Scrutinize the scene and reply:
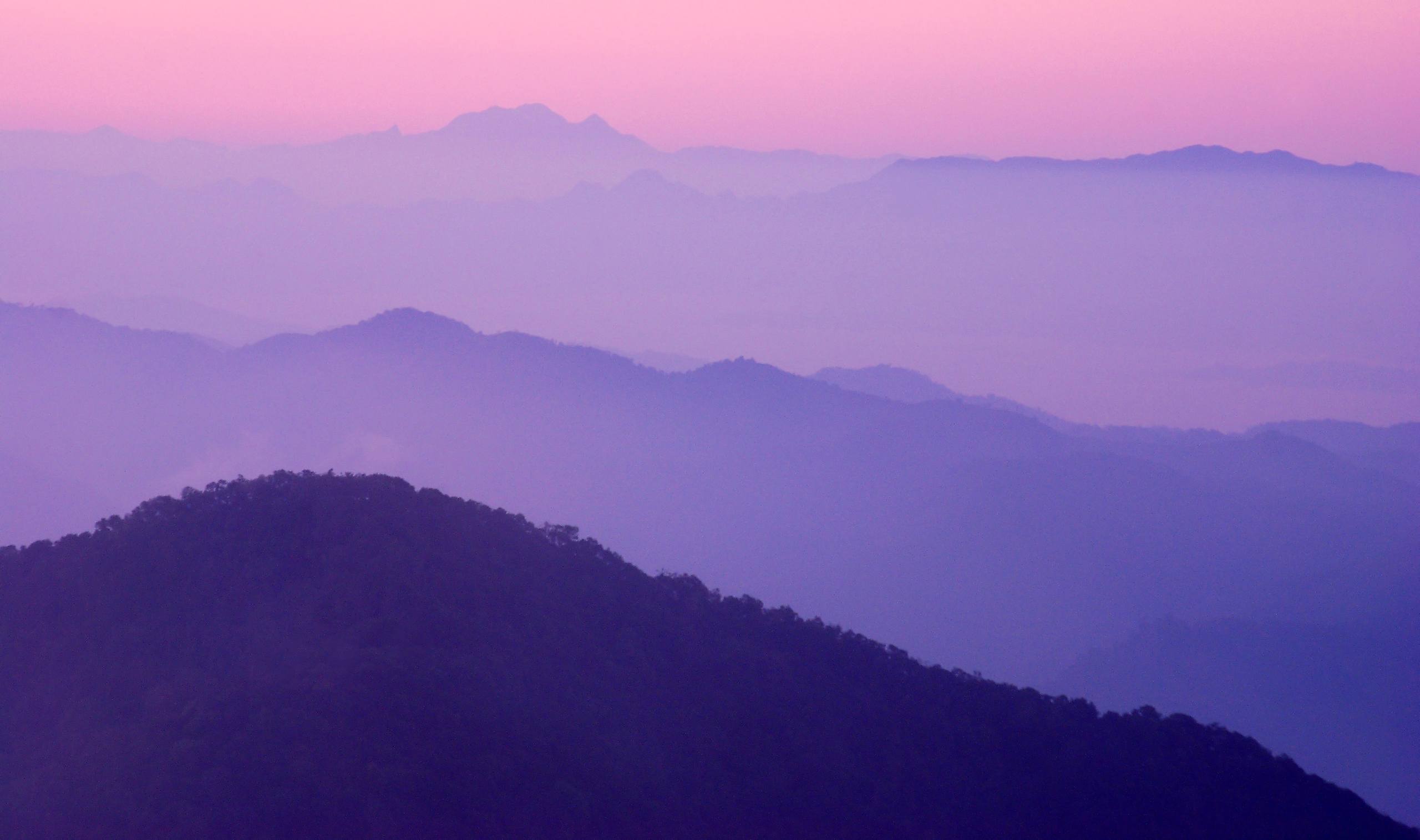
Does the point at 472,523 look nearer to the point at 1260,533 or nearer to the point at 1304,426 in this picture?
the point at 1260,533

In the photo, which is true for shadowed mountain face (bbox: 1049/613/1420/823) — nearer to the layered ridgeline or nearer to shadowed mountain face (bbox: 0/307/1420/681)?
shadowed mountain face (bbox: 0/307/1420/681)

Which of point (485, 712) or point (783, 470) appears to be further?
point (783, 470)

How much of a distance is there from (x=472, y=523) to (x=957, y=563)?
68048mm

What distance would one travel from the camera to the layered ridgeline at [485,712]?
21.4m

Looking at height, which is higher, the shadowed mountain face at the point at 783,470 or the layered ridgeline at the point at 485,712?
the shadowed mountain face at the point at 783,470

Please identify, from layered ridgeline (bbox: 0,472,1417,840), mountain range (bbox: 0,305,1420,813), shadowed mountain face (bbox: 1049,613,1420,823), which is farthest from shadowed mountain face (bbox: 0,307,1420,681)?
layered ridgeline (bbox: 0,472,1417,840)

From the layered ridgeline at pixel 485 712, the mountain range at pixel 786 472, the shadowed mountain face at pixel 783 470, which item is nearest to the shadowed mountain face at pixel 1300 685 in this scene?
the mountain range at pixel 786 472

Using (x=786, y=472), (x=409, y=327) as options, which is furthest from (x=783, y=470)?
(x=409, y=327)

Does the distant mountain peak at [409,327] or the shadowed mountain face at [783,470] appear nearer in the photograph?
the shadowed mountain face at [783,470]

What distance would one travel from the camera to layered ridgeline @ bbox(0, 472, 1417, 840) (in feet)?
70.2

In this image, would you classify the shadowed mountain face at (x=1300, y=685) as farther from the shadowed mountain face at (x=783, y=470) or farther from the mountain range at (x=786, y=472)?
the shadowed mountain face at (x=783, y=470)

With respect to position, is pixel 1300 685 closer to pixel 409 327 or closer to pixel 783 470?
pixel 783 470

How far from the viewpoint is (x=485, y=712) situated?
939 inches

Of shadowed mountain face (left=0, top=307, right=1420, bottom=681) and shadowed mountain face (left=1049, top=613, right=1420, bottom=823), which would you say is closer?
shadowed mountain face (left=1049, top=613, right=1420, bottom=823)
